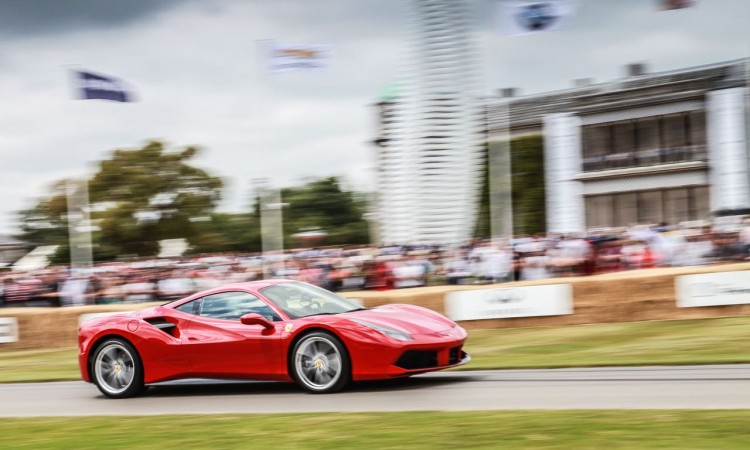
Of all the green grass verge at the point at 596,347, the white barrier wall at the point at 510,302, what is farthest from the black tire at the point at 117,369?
the white barrier wall at the point at 510,302

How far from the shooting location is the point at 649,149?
127 ft

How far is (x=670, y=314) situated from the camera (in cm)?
1614

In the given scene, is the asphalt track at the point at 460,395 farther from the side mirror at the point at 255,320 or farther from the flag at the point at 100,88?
the flag at the point at 100,88

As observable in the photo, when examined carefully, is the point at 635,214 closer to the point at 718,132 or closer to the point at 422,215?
the point at 718,132

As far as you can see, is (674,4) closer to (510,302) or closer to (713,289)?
(713,289)

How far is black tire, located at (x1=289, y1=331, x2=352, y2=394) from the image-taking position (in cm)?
902

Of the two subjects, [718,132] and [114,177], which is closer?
[718,132]

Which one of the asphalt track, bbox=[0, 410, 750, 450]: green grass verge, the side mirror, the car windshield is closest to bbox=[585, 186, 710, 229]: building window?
the asphalt track

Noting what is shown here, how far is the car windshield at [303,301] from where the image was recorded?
9516mm

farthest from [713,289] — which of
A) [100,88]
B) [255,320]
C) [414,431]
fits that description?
[100,88]

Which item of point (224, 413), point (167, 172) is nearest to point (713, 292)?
point (224, 413)

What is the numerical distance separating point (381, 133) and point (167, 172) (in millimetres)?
16270

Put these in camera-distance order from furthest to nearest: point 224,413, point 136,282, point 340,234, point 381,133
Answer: point 340,234
point 381,133
point 136,282
point 224,413

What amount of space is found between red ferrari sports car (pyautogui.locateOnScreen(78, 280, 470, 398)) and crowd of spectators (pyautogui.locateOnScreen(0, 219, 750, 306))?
10069 millimetres
